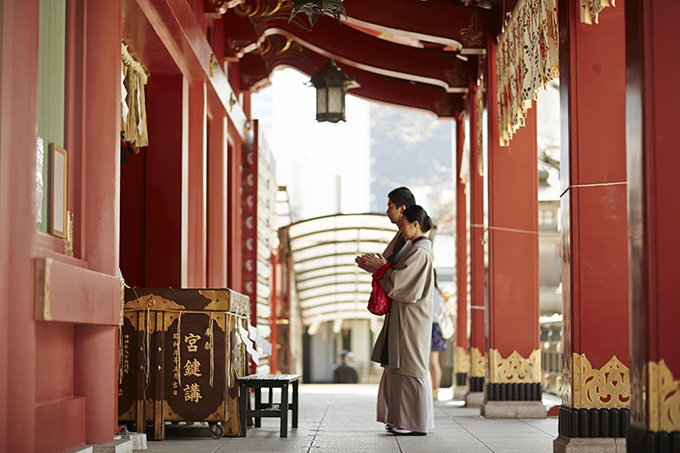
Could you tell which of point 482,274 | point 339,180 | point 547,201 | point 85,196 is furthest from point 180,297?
point 339,180

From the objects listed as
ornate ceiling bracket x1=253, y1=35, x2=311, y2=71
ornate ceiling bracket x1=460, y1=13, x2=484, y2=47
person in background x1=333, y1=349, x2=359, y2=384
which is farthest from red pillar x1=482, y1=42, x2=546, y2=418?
person in background x1=333, y1=349, x2=359, y2=384

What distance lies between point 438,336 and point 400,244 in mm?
5494

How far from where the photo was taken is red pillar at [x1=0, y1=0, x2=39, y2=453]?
371 cm

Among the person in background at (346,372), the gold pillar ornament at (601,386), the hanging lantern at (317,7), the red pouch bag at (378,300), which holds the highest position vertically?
the hanging lantern at (317,7)

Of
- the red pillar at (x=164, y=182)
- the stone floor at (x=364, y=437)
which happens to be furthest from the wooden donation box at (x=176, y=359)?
the red pillar at (x=164, y=182)

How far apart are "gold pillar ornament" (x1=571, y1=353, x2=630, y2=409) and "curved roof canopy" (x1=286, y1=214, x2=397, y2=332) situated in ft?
31.1

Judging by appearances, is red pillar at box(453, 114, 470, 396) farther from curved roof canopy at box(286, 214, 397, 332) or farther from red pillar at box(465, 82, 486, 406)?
curved roof canopy at box(286, 214, 397, 332)

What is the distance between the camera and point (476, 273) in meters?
10.2

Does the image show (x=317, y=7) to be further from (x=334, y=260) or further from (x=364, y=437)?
(x=334, y=260)

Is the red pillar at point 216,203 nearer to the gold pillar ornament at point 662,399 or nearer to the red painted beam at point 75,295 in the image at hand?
the red painted beam at point 75,295

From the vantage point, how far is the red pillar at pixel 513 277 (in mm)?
8258

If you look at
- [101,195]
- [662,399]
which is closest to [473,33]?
[101,195]

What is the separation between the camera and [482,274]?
10156mm

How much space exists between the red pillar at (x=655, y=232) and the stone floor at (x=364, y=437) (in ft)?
5.85
